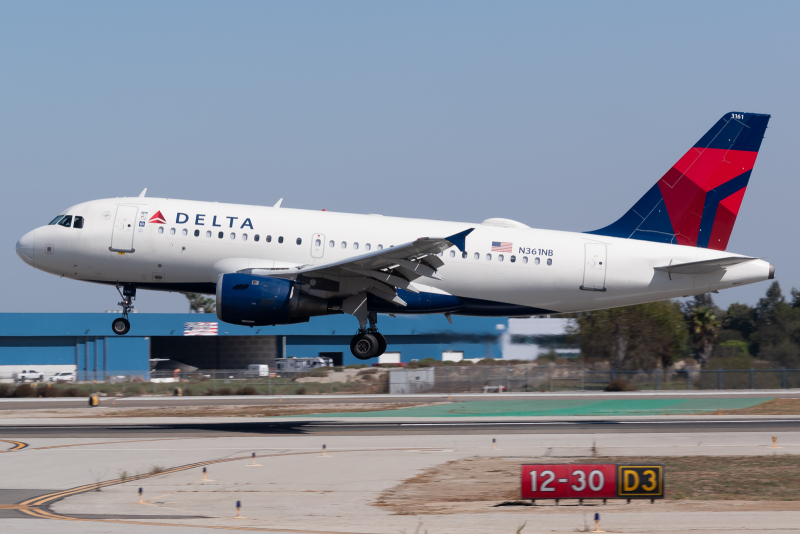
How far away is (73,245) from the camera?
103 feet

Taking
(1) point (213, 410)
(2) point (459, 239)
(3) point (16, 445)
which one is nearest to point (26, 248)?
(3) point (16, 445)

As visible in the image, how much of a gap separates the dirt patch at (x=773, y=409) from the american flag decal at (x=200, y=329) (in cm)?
5961

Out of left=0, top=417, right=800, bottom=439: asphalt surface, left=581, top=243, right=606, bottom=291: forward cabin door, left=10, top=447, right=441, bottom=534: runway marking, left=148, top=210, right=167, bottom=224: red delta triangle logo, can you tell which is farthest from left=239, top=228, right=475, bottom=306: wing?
left=10, top=447, right=441, bottom=534: runway marking

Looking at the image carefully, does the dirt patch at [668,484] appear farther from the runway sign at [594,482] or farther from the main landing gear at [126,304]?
the main landing gear at [126,304]

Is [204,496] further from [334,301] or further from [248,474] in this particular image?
[334,301]

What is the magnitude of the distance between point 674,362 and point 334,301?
47.9m

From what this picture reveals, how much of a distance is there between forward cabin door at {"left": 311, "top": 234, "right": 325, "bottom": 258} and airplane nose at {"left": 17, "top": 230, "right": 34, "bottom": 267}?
10.7 metres

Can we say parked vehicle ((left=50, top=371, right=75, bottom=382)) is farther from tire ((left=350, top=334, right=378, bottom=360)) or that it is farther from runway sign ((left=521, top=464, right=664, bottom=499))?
runway sign ((left=521, top=464, right=664, bottom=499))

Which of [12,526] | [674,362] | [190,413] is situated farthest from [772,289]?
[12,526]

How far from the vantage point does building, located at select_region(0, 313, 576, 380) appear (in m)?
85.1

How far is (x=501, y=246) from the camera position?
3150 cm

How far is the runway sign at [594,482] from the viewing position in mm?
17297

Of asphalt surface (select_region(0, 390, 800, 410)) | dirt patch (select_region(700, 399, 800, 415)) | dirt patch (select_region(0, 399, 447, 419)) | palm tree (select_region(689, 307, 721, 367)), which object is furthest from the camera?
palm tree (select_region(689, 307, 721, 367))

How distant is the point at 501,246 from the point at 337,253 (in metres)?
6.06
